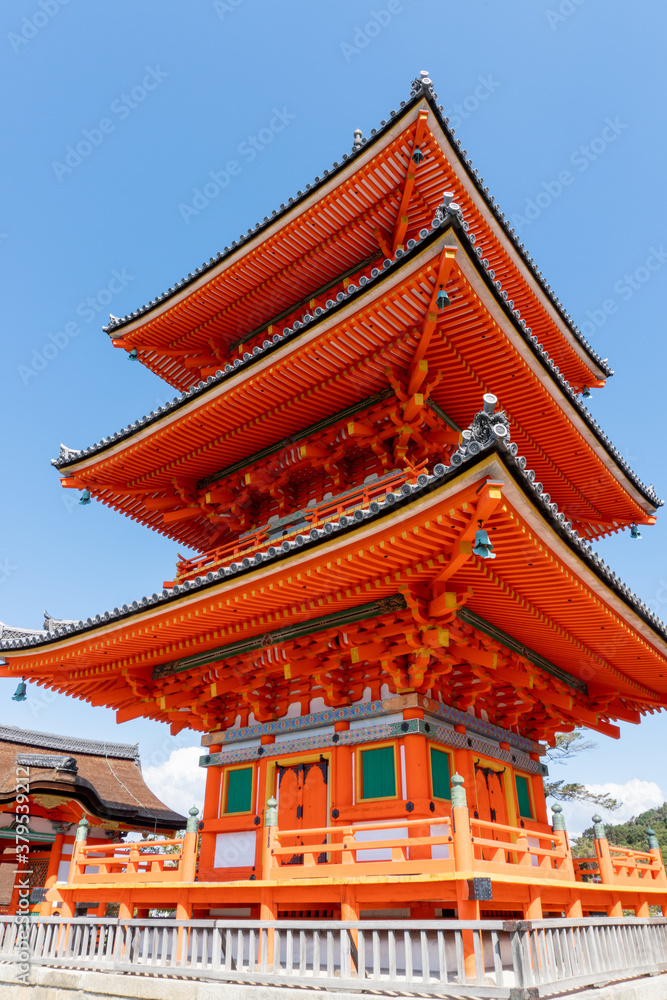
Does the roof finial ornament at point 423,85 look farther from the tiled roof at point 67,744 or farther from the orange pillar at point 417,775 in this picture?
the tiled roof at point 67,744

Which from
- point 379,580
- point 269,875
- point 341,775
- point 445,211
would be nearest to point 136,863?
point 269,875

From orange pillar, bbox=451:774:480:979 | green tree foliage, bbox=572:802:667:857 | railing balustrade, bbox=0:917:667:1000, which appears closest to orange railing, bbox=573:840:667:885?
railing balustrade, bbox=0:917:667:1000

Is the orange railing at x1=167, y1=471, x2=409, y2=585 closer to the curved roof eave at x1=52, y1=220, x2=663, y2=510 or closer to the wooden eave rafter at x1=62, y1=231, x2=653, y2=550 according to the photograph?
the wooden eave rafter at x1=62, y1=231, x2=653, y2=550

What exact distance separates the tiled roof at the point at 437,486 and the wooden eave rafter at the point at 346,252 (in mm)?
6873

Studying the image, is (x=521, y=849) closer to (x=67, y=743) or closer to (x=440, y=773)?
(x=440, y=773)

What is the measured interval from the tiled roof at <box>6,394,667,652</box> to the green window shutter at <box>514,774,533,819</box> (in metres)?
3.84

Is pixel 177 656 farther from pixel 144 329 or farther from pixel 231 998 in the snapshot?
pixel 144 329

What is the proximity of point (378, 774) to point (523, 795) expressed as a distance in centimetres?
416

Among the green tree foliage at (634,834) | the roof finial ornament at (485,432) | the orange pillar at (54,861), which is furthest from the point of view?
the green tree foliage at (634,834)

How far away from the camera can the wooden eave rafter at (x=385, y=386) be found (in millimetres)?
10984

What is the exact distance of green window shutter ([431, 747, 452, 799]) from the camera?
10180mm

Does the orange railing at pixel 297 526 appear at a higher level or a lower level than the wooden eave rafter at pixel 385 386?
lower

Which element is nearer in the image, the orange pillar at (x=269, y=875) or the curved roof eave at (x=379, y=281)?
the orange pillar at (x=269, y=875)

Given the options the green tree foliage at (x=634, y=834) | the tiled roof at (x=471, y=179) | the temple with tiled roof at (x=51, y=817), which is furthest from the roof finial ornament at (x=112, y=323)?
the green tree foliage at (x=634, y=834)
